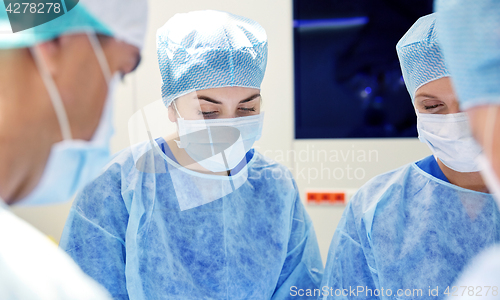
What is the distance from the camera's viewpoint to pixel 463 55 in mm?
487

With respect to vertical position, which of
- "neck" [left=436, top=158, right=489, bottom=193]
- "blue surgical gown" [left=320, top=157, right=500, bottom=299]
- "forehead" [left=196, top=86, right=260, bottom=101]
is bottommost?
"blue surgical gown" [left=320, top=157, right=500, bottom=299]

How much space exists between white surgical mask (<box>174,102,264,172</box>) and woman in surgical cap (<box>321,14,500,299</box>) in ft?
1.26

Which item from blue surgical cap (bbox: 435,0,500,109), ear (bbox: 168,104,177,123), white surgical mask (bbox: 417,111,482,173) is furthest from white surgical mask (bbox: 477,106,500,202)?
ear (bbox: 168,104,177,123)

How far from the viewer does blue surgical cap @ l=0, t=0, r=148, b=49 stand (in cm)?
54

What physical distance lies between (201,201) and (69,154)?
0.51 metres

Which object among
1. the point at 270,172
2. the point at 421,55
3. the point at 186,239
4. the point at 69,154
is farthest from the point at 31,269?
the point at 421,55

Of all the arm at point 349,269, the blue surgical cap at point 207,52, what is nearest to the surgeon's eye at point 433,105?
the arm at point 349,269

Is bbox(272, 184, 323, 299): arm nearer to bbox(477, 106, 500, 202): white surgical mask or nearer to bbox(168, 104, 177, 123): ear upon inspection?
bbox(168, 104, 177, 123): ear

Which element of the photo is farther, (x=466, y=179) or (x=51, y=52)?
(x=466, y=179)

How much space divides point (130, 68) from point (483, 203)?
95 cm

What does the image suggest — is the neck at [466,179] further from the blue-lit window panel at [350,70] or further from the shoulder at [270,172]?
the shoulder at [270,172]

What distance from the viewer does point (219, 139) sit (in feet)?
3.36

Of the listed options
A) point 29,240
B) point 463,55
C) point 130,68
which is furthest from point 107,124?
point 463,55

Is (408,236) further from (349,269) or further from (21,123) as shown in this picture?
(21,123)
